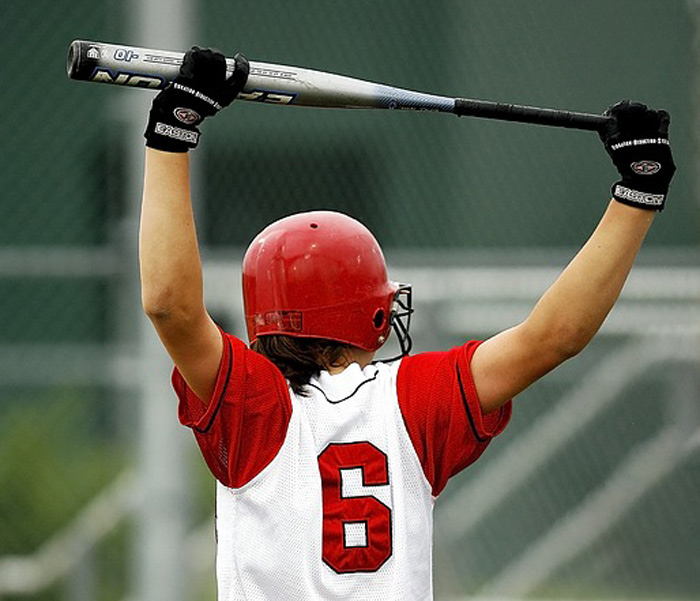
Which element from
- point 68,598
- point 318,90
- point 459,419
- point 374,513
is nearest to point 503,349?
point 459,419

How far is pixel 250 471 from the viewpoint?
238cm

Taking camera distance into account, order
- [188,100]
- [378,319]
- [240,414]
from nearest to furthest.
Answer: [188,100]
[240,414]
[378,319]

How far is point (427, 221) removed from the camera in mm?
5387

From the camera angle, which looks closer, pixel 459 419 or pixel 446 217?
pixel 459 419

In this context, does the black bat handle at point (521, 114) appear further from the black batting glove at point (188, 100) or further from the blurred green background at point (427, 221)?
the blurred green background at point (427, 221)

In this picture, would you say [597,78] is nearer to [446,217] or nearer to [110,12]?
[446,217]

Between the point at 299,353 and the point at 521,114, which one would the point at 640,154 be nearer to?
the point at 521,114

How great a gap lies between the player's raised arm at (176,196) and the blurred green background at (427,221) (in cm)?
222

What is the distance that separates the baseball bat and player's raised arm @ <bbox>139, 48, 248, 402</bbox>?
0.04 metres

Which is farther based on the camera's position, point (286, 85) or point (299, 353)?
point (299, 353)

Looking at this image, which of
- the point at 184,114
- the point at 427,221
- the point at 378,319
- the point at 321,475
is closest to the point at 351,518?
the point at 321,475

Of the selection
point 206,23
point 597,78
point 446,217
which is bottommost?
point 446,217

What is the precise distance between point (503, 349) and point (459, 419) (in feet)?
0.45

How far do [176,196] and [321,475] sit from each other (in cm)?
51
